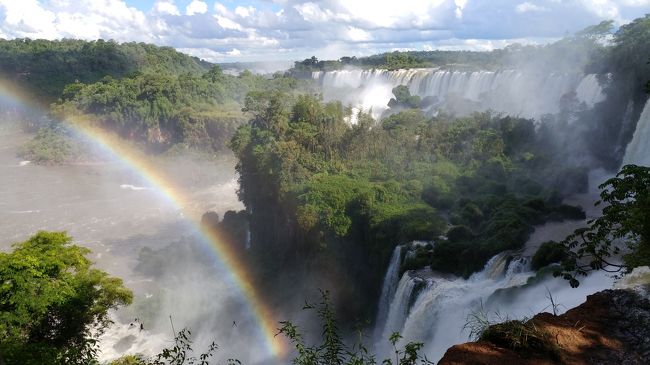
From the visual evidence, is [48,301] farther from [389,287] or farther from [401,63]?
[401,63]

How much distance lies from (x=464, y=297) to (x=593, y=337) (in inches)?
389

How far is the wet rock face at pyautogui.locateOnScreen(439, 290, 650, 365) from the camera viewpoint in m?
6.70

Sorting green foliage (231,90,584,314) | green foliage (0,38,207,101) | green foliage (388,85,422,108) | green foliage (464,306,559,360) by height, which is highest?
green foliage (0,38,207,101)

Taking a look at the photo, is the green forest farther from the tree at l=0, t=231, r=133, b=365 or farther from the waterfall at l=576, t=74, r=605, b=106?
the waterfall at l=576, t=74, r=605, b=106

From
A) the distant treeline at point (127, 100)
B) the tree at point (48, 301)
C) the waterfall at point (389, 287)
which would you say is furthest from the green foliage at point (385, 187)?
the distant treeline at point (127, 100)

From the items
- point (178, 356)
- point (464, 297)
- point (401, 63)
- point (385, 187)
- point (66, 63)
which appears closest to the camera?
point (178, 356)

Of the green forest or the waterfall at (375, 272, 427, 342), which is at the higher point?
the green forest

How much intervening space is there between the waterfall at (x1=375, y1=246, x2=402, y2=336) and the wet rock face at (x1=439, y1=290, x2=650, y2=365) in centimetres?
1370

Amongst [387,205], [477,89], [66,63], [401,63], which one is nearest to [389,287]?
[387,205]

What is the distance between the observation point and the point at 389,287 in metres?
22.5

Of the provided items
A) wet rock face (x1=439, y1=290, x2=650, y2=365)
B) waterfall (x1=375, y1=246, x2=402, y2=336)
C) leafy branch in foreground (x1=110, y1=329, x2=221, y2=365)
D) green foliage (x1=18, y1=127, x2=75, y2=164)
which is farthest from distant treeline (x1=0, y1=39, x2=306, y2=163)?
wet rock face (x1=439, y1=290, x2=650, y2=365)

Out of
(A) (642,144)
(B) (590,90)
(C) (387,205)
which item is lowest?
(C) (387,205)

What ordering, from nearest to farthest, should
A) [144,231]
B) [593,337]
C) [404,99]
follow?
[593,337] < [144,231] < [404,99]

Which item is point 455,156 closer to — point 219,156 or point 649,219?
point 649,219
